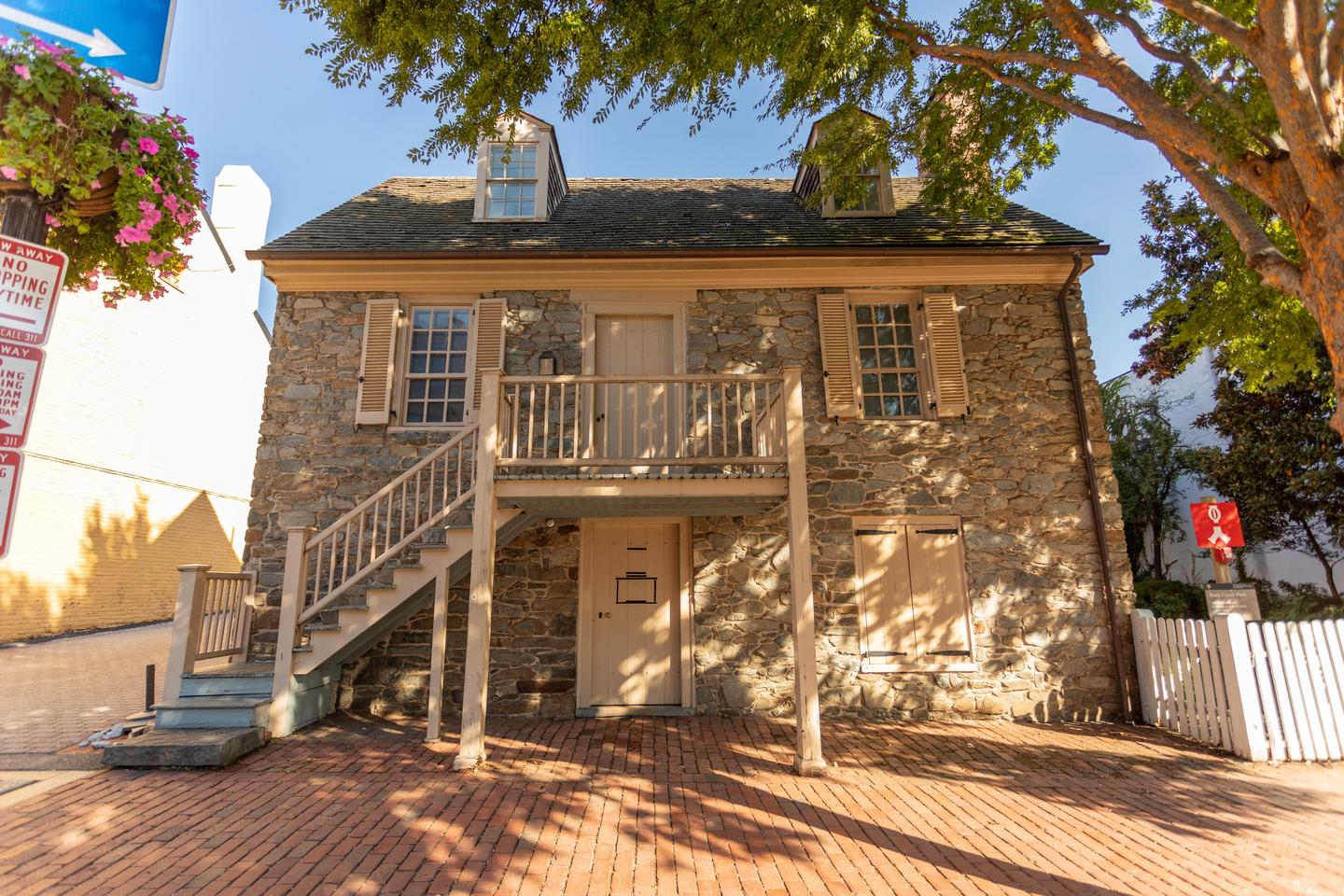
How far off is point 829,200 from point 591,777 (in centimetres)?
796

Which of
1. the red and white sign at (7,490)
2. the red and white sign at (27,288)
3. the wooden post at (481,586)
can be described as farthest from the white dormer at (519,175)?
the red and white sign at (7,490)

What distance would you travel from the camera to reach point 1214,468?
34.4ft

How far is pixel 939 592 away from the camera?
7.30 meters

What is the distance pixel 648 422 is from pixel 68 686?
8.48 metres

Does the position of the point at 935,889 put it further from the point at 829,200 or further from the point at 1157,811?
the point at 829,200

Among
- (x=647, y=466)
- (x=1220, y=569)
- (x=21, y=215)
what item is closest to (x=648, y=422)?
(x=647, y=466)

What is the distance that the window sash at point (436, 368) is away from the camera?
7.65m

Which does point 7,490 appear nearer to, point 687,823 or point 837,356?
point 687,823

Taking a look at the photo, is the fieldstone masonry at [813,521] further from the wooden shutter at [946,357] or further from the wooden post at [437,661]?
the wooden post at [437,661]

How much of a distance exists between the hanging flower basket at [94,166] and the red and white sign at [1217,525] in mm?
8764

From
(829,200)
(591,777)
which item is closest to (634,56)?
(829,200)

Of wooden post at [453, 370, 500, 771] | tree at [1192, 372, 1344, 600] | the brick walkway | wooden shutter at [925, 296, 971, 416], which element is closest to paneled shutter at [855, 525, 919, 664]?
the brick walkway

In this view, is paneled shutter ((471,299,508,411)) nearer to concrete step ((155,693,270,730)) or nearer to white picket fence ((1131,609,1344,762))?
concrete step ((155,693,270,730))

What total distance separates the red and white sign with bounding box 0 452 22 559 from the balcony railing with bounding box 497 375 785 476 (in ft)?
13.6
